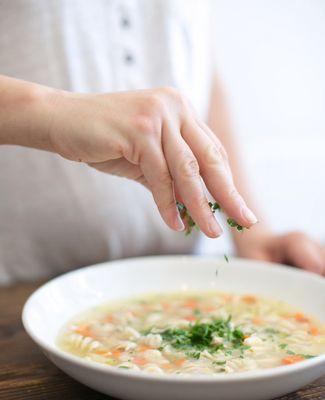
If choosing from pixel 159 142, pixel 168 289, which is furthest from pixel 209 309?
pixel 159 142

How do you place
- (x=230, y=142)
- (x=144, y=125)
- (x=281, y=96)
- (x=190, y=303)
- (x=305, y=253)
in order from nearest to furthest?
(x=144, y=125), (x=190, y=303), (x=305, y=253), (x=230, y=142), (x=281, y=96)

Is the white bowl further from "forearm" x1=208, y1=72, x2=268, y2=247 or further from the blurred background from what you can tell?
the blurred background

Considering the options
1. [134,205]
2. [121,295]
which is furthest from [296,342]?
[134,205]

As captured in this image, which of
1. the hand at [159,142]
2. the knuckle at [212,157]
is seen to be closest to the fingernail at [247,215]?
the hand at [159,142]

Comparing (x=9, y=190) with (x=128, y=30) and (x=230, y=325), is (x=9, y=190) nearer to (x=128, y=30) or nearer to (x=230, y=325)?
(x=128, y=30)

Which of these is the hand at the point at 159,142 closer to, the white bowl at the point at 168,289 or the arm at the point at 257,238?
the white bowl at the point at 168,289

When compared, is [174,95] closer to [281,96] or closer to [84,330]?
[84,330]

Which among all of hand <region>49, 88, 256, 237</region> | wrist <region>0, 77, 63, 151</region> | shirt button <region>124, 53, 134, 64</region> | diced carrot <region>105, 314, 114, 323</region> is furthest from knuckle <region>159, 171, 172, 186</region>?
shirt button <region>124, 53, 134, 64</region>

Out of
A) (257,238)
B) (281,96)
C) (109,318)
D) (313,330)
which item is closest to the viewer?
(313,330)
